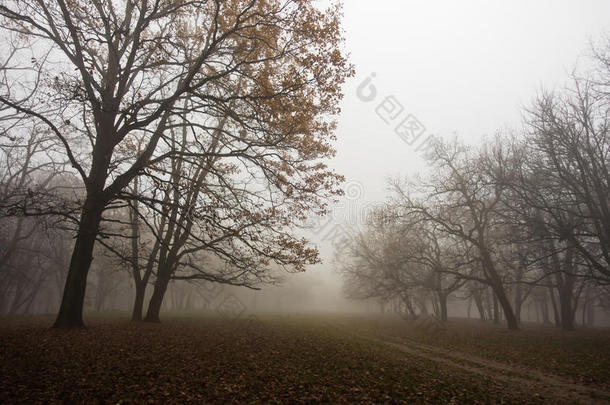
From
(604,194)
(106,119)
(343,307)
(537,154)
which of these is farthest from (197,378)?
(343,307)

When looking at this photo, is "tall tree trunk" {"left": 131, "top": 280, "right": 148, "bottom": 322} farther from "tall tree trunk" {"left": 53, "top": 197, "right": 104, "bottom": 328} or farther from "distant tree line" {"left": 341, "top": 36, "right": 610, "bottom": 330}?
"distant tree line" {"left": 341, "top": 36, "right": 610, "bottom": 330}

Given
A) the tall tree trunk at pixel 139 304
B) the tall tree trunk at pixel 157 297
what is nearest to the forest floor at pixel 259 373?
the tall tree trunk at pixel 157 297

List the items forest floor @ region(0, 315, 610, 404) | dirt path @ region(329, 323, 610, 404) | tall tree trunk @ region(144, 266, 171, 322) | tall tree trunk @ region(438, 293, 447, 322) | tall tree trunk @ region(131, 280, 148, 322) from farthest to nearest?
1. tall tree trunk @ region(438, 293, 447, 322)
2. tall tree trunk @ region(131, 280, 148, 322)
3. tall tree trunk @ region(144, 266, 171, 322)
4. dirt path @ region(329, 323, 610, 404)
5. forest floor @ region(0, 315, 610, 404)

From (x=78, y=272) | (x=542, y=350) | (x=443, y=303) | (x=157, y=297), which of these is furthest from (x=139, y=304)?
(x=443, y=303)

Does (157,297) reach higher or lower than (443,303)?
higher

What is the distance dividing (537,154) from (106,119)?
854 inches

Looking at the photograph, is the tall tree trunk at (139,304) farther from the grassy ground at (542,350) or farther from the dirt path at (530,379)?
the grassy ground at (542,350)

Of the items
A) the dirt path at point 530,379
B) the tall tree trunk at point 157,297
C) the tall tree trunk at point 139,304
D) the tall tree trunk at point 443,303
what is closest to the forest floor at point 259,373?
the dirt path at point 530,379

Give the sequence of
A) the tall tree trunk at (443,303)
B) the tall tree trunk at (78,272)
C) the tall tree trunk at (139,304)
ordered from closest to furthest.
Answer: the tall tree trunk at (78,272) → the tall tree trunk at (139,304) → the tall tree trunk at (443,303)

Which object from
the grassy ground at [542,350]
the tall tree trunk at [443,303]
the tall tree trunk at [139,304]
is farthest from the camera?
the tall tree trunk at [443,303]

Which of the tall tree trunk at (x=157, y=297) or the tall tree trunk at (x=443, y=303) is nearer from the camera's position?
the tall tree trunk at (x=157, y=297)

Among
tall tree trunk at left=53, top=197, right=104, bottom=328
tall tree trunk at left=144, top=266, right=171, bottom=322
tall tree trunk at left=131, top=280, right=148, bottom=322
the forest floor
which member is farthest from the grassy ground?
tall tree trunk at left=131, top=280, right=148, bottom=322

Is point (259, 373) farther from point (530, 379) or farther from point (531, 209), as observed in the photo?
point (531, 209)

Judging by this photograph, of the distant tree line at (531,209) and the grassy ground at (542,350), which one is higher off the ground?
the distant tree line at (531,209)
